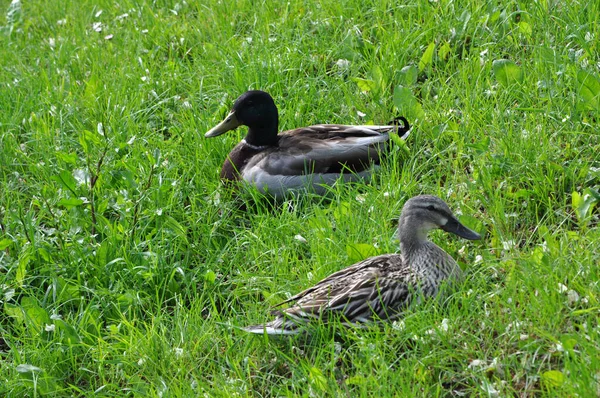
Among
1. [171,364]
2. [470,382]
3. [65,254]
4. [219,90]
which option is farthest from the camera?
[219,90]

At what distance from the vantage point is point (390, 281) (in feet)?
13.0

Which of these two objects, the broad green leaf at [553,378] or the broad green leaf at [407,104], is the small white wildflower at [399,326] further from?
the broad green leaf at [407,104]

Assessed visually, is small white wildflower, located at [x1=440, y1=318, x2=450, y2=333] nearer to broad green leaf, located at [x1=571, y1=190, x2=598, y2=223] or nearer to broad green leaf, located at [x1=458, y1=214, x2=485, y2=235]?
broad green leaf, located at [x1=458, y1=214, x2=485, y2=235]

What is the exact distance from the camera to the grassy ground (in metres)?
3.63

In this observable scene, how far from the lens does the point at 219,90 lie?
6188 millimetres

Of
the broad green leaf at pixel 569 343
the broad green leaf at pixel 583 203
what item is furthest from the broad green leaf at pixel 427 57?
the broad green leaf at pixel 569 343

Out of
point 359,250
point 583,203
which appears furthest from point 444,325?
point 583,203

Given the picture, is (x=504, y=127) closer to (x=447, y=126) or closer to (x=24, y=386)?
(x=447, y=126)

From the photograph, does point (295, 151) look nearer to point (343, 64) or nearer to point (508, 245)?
point (343, 64)

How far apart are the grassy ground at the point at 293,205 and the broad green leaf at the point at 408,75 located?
1 cm

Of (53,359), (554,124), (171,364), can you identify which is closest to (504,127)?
(554,124)

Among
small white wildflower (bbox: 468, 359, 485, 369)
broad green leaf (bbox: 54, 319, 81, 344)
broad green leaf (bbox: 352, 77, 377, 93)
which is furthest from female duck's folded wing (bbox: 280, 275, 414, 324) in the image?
broad green leaf (bbox: 352, 77, 377, 93)

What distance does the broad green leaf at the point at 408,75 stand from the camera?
5621mm

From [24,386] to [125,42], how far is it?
3703 mm
